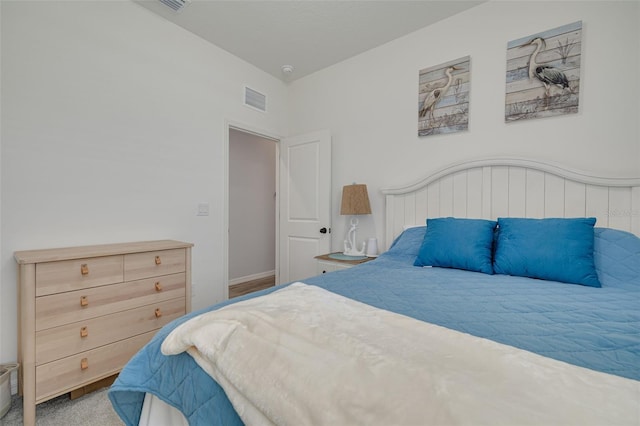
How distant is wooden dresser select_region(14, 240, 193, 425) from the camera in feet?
4.80

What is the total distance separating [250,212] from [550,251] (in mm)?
3854

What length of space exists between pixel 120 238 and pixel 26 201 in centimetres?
57

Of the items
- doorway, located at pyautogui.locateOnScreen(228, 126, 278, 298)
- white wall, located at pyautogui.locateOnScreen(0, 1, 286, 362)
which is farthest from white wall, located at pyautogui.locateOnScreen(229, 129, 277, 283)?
white wall, located at pyautogui.locateOnScreen(0, 1, 286, 362)

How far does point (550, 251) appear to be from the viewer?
5.08ft

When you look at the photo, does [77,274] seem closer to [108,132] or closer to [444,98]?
[108,132]

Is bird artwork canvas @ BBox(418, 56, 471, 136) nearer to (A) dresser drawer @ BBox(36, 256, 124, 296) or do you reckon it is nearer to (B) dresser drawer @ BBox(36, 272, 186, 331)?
(B) dresser drawer @ BBox(36, 272, 186, 331)

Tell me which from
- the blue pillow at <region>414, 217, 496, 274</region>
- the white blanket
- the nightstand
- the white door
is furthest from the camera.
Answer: the white door

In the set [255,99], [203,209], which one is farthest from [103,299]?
[255,99]

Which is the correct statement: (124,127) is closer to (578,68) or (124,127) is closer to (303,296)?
(303,296)

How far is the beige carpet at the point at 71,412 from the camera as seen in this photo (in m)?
1.50

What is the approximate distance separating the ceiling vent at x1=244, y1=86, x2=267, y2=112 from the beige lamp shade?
4.76ft

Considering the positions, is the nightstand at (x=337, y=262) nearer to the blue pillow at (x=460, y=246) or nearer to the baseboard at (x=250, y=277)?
the blue pillow at (x=460, y=246)

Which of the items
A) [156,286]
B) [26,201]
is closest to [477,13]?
A: [156,286]

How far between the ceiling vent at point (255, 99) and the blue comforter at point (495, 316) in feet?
7.78
